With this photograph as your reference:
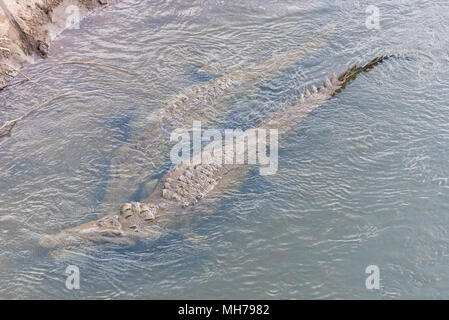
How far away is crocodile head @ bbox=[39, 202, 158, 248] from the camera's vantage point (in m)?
6.05

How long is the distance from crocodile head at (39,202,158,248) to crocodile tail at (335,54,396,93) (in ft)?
15.8

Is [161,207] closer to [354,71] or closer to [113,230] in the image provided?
[113,230]

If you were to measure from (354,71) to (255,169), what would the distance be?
349 cm

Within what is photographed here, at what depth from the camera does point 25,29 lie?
407 inches

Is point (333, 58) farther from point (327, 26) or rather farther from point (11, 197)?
point (11, 197)

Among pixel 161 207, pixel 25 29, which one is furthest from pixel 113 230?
pixel 25 29

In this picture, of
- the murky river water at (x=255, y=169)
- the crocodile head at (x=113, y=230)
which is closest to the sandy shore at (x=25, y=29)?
the murky river water at (x=255, y=169)

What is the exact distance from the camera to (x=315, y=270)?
18.6 feet

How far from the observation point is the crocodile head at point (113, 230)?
6051 millimetres

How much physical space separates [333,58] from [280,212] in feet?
16.1

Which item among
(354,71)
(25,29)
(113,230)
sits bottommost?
(113,230)

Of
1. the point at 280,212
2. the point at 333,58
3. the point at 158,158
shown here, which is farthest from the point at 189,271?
the point at 333,58

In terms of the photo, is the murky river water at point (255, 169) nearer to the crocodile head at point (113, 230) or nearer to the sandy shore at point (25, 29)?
the crocodile head at point (113, 230)

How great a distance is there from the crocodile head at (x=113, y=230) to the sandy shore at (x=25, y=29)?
4.83 m
